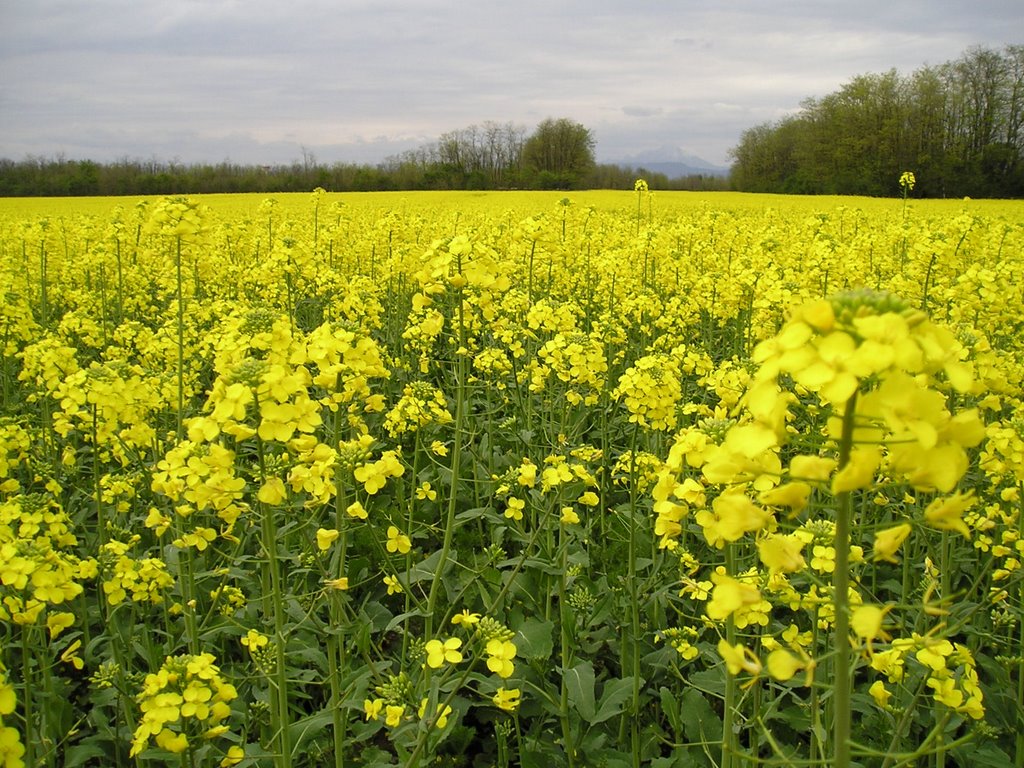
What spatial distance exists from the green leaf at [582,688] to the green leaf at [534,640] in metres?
0.14

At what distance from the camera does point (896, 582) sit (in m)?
3.91

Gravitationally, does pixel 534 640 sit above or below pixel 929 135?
below

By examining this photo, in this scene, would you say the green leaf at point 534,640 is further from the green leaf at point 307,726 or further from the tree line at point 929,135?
the tree line at point 929,135

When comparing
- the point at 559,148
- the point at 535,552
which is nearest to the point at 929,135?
the point at 559,148

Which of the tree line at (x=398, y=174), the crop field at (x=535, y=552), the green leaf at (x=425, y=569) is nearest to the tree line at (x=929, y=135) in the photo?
the tree line at (x=398, y=174)

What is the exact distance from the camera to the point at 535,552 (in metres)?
4.25

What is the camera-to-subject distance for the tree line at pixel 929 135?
1571 inches

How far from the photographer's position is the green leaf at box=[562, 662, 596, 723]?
301 centimetres

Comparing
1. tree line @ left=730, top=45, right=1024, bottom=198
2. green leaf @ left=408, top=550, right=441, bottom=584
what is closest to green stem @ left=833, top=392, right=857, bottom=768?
green leaf @ left=408, top=550, right=441, bottom=584

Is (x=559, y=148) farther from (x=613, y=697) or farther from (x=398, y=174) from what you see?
(x=613, y=697)

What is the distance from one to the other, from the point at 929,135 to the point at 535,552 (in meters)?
47.5

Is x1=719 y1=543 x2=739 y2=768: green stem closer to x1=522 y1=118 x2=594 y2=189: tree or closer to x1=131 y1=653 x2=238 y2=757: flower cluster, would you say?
Result: x1=131 y1=653 x2=238 y2=757: flower cluster

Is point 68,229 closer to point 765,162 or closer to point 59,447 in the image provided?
point 59,447

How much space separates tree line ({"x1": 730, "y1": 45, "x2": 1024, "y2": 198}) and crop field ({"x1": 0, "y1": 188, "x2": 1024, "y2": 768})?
40671 mm
